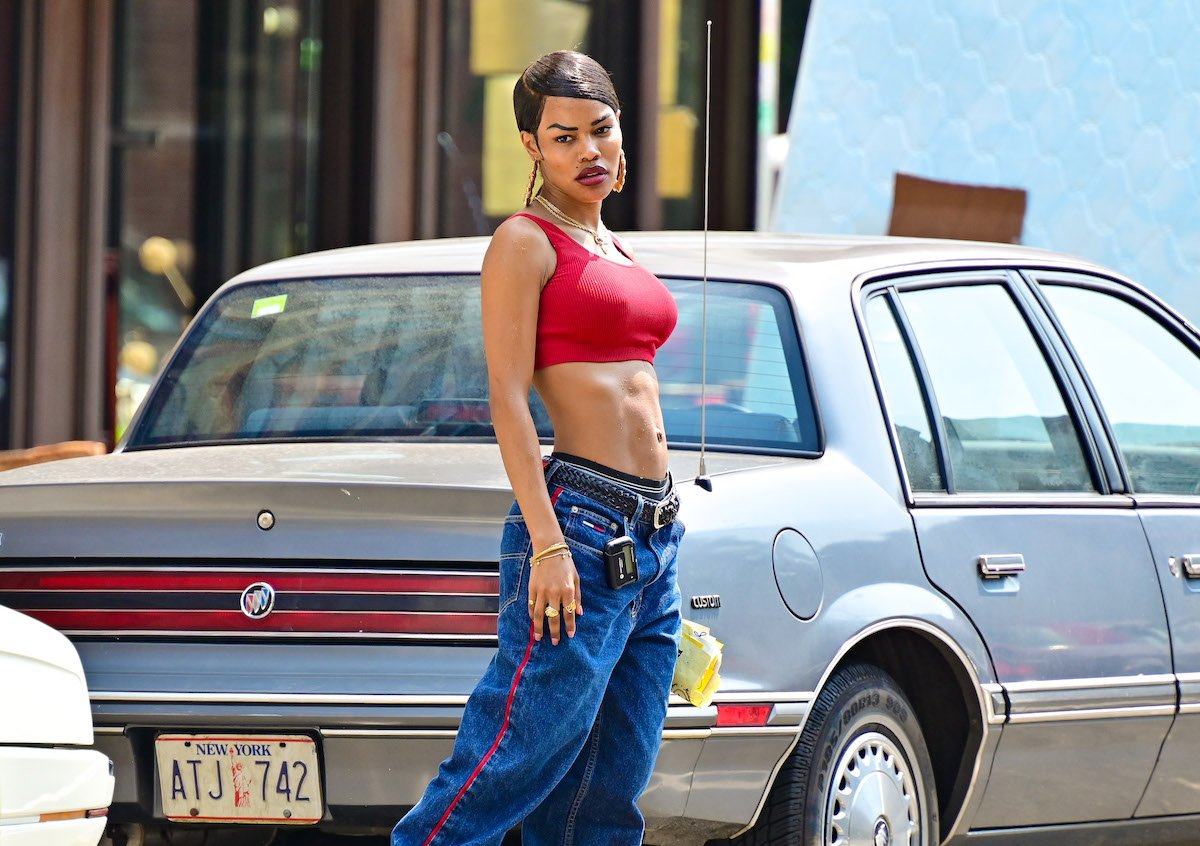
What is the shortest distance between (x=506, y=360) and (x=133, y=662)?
3.82 ft

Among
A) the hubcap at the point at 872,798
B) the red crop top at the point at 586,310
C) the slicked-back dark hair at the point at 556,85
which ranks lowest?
the hubcap at the point at 872,798

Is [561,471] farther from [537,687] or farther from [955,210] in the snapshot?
[955,210]

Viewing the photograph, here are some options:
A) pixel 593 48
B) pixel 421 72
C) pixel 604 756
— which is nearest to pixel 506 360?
pixel 604 756

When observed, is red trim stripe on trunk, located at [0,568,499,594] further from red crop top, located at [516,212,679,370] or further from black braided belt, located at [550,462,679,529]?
red crop top, located at [516,212,679,370]

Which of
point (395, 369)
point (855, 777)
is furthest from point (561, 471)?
point (395, 369)

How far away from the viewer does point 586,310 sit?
3354mm

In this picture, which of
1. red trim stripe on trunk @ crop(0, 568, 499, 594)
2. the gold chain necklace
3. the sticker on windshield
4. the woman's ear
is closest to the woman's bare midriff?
the gold chain necklace

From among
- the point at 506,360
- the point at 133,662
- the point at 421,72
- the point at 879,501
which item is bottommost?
the point at 133,662

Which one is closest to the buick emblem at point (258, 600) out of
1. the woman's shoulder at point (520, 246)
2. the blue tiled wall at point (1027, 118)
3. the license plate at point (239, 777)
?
the license plate at point (239, 777)

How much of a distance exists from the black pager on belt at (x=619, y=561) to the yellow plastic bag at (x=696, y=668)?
0.29 m

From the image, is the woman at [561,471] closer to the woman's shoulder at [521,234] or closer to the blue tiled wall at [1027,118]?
the woman's shoulder at [521,234]

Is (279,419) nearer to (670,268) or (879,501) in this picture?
(670,268)

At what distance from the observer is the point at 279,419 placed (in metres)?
4.88

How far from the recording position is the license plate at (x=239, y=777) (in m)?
3.80
